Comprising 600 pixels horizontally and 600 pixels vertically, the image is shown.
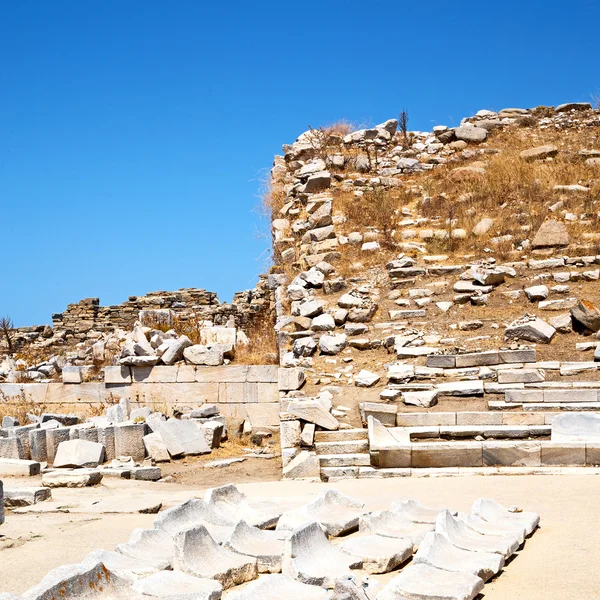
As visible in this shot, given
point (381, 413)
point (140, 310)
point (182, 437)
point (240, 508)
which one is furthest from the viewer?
point (140, 310)

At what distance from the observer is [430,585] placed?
12.3 feet

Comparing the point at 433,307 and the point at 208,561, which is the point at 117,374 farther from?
the point at 208,561

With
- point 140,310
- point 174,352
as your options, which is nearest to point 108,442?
point 174,352

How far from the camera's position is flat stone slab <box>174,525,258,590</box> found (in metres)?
4.04

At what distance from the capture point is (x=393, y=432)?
30.2ft

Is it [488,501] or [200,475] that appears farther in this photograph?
[200,475]

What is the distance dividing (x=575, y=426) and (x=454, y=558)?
509cm

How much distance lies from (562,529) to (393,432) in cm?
405

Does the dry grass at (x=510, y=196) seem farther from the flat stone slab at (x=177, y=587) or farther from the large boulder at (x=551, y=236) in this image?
the flat stone slab at (x=177, y=587)

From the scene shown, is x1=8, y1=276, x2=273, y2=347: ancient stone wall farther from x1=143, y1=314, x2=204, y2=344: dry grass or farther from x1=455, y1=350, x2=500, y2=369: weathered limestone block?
x1=455, y1=350, x2=500, y2=369: weathered limestone block

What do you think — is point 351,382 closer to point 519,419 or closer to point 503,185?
point 519,419

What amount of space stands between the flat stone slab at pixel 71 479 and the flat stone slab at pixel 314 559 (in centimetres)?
476

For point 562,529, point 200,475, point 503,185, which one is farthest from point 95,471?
point 503,185

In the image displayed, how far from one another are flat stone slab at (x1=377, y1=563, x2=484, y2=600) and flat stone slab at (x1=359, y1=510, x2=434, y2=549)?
702 millimetres
